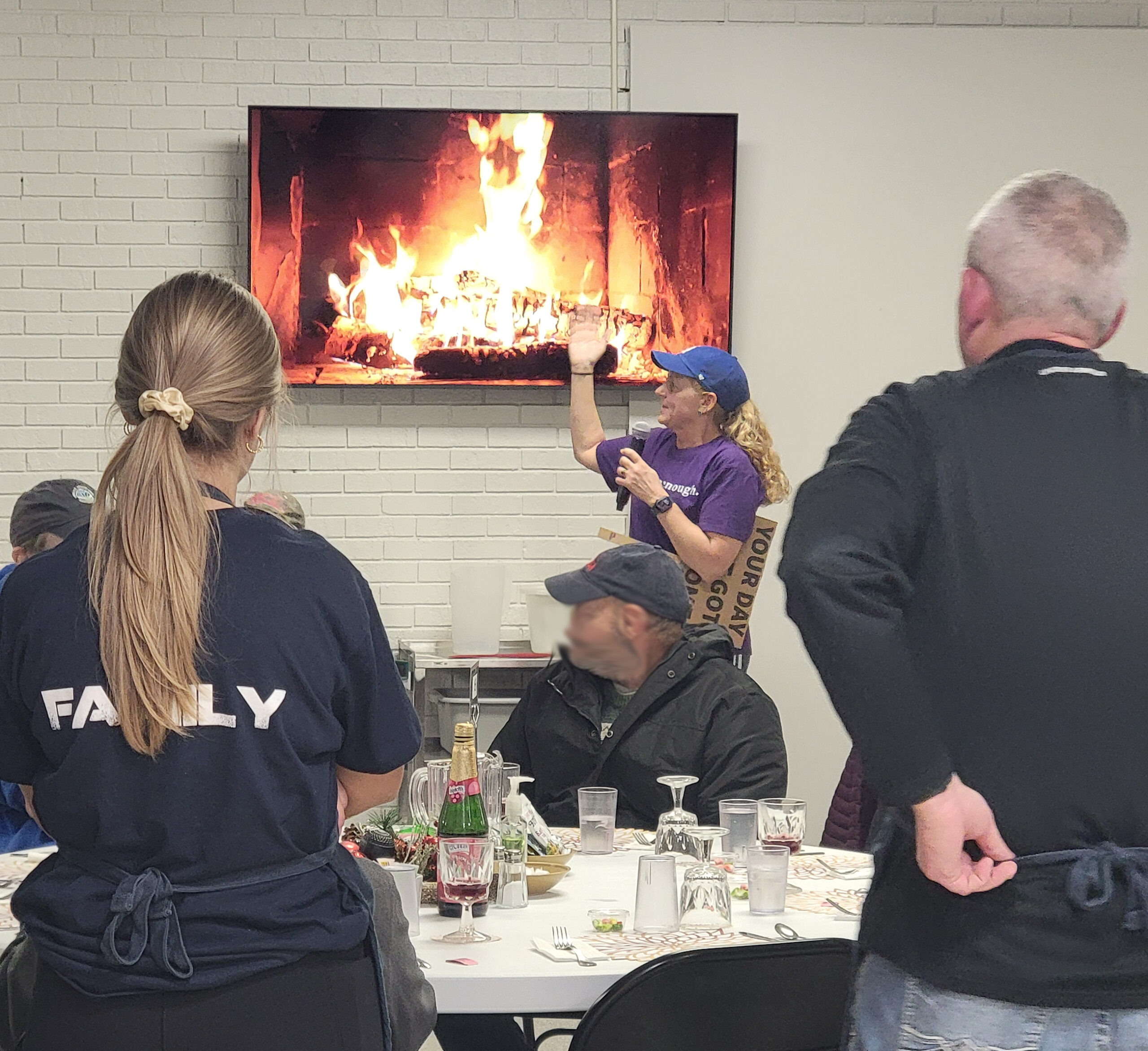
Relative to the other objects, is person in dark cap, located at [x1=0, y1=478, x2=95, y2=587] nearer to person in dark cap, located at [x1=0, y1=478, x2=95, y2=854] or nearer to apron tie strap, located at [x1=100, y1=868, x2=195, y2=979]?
person in dark cap, located at [x1=0, y1=478, x2=95, y2=854]

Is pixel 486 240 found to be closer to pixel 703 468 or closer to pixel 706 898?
pixel 703 468

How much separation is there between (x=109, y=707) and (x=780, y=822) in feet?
4.80

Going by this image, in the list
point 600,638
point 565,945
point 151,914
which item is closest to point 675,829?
point 565,945

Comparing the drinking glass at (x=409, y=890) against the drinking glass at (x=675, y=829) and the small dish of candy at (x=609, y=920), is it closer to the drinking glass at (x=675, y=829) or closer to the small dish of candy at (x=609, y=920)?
the small dish of candy at (x=609, y=920)

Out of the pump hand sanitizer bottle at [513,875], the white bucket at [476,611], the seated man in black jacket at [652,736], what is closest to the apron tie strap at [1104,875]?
the pump hand sanitizer bottle at [513,875]

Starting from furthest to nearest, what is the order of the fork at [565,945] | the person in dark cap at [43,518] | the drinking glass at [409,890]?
the person in dark cap at [43,518] < the drinking glass at [409,890] < the fork at [565,945]

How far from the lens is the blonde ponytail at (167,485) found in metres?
1.51

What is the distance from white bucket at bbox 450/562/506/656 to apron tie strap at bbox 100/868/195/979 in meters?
3.50

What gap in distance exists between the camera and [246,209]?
5.20 m

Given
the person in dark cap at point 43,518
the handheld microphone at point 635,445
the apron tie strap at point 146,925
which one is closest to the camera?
the apron tie strap at point 146,925

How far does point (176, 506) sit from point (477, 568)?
3630 mm

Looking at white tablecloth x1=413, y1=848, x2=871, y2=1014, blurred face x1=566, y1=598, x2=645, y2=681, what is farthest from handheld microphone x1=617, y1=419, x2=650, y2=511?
blurred face x1=566, y1=598, x2=645, y2=681

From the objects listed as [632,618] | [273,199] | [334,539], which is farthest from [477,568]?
[632,618]

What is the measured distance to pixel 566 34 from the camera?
5.23 metres
